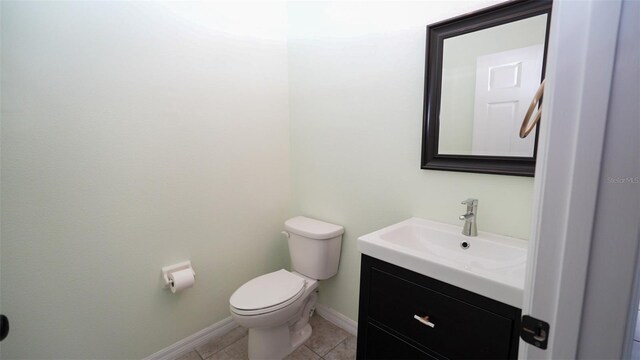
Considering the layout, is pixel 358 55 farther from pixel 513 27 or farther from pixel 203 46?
pixel 203 46

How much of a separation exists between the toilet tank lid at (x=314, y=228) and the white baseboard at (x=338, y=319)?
0.61m

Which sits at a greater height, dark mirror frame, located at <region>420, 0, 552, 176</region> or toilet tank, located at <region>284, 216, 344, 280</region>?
dark mirror frame, located at <region>420, 0, 552, 176</region>

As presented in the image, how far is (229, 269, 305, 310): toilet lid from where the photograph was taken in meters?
1.43

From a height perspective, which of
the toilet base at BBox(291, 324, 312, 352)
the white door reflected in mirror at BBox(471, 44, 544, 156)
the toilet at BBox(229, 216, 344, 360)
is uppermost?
the white door reflected in mirror at BBox(471, 44, 544, 156)

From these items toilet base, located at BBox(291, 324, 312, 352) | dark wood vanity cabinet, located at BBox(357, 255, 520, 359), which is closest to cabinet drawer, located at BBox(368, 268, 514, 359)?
dark wood vanity cabinet, located at BBox(357, 255, 520, 359)

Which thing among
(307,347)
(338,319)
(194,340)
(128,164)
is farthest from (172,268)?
(338,319)

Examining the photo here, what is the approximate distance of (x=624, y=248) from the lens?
415 millimetres

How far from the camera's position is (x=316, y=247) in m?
1.71

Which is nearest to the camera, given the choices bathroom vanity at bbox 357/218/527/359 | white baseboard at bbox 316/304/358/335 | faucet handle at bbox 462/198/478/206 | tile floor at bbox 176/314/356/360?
bathroom vanity at bbox 357/218/527/359

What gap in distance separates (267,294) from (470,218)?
111cm

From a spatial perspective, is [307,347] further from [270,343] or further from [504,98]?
[504,98]

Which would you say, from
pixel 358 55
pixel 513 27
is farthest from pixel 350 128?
pixel 513 27

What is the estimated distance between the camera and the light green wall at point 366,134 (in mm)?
1277

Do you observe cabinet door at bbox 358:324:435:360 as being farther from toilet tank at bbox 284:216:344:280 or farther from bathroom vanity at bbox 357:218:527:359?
toilet tank at bbox 284:216:344:280
